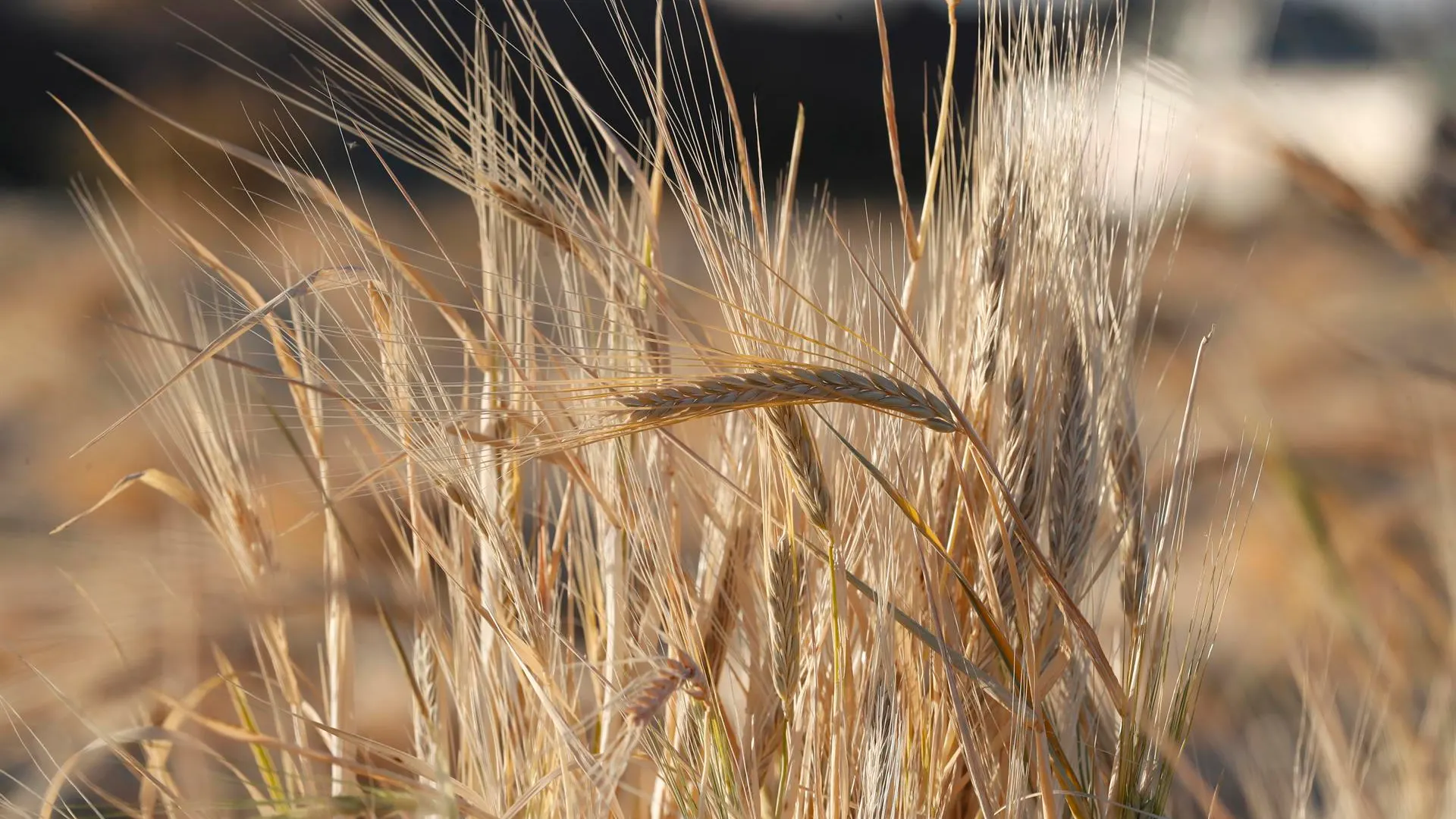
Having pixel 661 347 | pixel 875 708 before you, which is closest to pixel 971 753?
pixel 875 708

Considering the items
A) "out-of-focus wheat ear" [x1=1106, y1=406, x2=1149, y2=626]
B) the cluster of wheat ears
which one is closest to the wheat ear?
the cluster of wheat ears

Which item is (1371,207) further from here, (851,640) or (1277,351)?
(1277,351)

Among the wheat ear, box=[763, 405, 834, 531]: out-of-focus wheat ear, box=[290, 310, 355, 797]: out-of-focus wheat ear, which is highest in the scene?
the wheat ear

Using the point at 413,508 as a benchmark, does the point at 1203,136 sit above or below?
above

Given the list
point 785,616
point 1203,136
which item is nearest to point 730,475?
point 785,616

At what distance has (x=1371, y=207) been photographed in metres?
0.23

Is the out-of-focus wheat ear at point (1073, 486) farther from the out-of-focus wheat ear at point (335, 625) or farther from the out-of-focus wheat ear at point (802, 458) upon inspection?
the out-of-focus wheat ear at point (335, 625)

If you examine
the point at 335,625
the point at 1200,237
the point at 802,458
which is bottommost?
the point at 1200,237

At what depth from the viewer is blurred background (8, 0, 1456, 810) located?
27cm

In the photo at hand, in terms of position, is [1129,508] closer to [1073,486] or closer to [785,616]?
[1073,486]

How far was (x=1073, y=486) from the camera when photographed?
0.34m

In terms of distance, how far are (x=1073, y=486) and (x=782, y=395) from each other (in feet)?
0.47

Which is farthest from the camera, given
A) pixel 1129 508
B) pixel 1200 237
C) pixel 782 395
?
pixel 1200 237

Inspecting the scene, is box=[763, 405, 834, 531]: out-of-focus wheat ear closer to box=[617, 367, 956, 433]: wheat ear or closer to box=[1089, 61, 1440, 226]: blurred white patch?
box=[617, 367, 956, 433]: wheat ear
